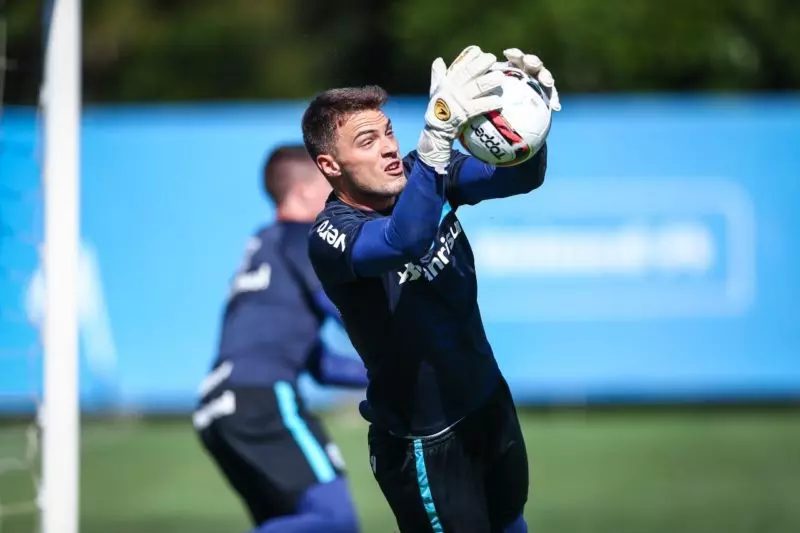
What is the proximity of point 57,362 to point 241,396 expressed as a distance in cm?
86

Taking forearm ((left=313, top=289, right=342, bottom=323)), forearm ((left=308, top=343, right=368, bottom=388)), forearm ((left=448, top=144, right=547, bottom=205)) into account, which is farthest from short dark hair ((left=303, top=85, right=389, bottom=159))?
forearm ((left=308, top=343, right=368, bottom=388))

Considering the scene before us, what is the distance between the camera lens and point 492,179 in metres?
4.51

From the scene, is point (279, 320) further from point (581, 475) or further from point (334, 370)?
point (581, 475)

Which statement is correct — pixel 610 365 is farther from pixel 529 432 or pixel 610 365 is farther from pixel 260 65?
pixel 260 65

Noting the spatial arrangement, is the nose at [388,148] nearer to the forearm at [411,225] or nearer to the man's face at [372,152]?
the man's face at [372,152]

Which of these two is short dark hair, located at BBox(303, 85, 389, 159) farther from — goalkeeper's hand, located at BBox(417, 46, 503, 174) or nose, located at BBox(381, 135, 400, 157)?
goalkeeper's hand, located at BBox(417, 46, 503, 174)

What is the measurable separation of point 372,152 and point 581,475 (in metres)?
5.31

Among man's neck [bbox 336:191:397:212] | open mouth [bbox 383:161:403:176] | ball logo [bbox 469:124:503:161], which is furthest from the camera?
man's neck [bbox 336:191:397:212]

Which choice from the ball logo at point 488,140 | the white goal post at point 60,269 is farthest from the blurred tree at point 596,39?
the ball logo at point 488,140

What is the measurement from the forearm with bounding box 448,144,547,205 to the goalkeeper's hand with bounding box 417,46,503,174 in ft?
1.35

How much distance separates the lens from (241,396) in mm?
6082

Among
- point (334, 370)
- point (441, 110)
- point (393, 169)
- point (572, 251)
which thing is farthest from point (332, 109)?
point (572, 251)

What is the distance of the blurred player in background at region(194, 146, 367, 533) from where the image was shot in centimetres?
590

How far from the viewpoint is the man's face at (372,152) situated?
4434mm
